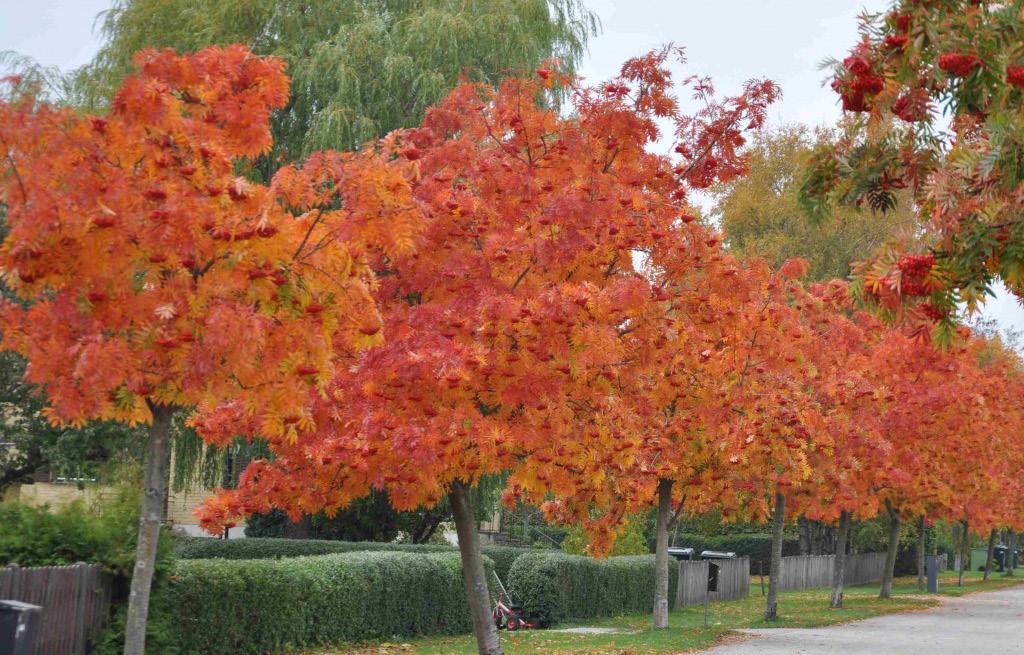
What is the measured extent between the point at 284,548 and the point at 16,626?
15.6 meters

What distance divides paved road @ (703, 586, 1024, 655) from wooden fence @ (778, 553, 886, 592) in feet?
22.0

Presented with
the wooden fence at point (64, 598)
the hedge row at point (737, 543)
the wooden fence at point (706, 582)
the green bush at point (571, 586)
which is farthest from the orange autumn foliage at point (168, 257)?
the hedge row at point (737, 543)

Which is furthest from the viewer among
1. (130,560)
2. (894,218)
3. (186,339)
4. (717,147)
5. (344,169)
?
(894,218)

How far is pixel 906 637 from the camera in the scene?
20.6m

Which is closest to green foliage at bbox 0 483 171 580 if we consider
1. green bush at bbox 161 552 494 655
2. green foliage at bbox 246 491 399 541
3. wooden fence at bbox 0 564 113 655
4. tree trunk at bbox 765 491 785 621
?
wooden fence at bbox 0 564 113 655

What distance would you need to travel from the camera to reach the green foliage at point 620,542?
26.0m

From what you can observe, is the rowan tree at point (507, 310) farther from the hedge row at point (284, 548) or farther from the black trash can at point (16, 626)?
the hedge row at point (284, 548)

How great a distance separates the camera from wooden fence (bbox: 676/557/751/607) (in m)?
26.8

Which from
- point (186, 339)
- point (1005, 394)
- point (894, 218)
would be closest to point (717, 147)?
point (186, 339)

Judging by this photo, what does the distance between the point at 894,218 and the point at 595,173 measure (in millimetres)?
32598

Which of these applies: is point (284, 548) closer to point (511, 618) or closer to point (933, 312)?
point (511, 618)

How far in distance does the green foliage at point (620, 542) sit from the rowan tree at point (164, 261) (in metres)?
17.4

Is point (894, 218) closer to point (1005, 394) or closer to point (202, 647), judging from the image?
point (1005, 394)

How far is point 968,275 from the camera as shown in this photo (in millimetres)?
7000
